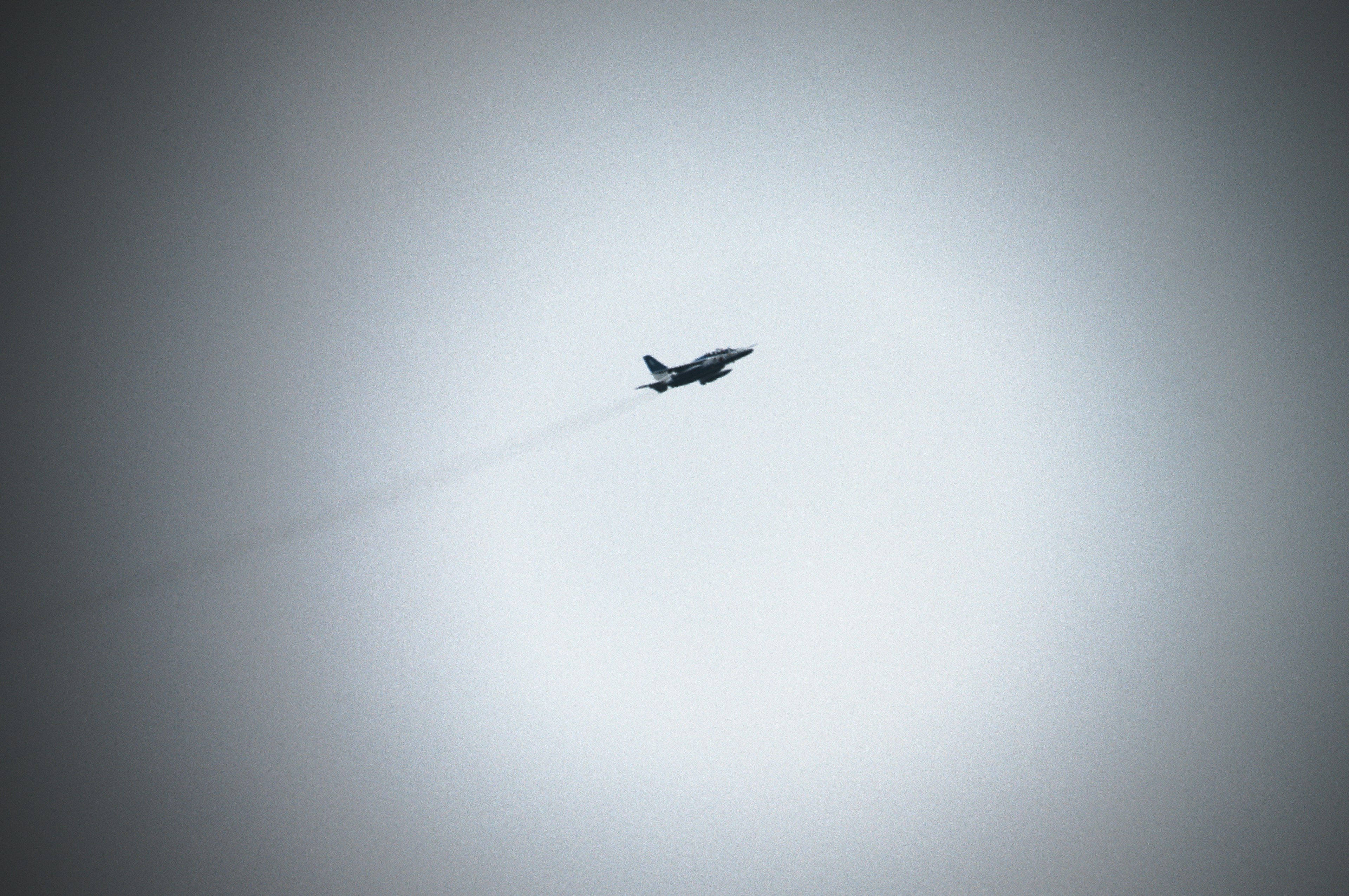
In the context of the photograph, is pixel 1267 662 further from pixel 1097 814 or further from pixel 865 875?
pixel 865 875

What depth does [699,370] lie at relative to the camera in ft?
130

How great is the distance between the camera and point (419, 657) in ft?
198

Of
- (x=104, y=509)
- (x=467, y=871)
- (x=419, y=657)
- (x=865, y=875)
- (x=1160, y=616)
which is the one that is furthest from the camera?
(x=1160, y=616)

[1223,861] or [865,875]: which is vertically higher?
[865,875]

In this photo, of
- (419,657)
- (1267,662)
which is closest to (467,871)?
(419,657)

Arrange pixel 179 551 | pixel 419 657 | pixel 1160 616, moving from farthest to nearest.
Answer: pixel 1160 616 → pixel 419 657 → pixel 179 551

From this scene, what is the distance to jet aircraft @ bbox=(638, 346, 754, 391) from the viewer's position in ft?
129

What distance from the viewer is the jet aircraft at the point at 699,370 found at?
3944 centimetres

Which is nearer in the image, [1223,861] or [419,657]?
[1223,861]

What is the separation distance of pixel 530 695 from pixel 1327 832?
57.3 m

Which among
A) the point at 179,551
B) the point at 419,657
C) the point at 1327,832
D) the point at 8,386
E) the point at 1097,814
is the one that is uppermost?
the point at 8,386

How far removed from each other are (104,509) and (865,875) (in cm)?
5349

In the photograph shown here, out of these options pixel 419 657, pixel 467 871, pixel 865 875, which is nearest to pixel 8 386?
pixel 419 657

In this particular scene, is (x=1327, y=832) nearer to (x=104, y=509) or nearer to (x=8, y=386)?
(x=104, y=509)
